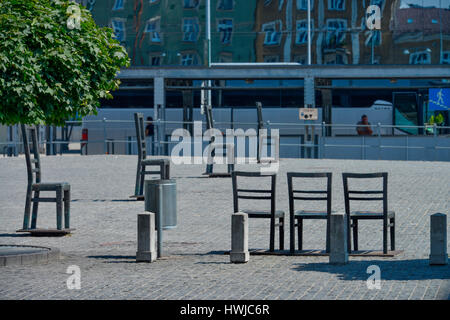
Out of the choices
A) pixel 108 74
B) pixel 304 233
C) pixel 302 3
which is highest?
pixel 302 3

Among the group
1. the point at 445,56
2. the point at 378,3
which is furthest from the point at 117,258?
the point at 378,3

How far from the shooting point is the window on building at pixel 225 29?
130 ft

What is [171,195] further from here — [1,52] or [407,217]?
[407,217]

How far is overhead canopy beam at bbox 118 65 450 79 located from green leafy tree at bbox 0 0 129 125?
25.9 metres

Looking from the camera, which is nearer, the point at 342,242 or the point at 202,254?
the point at 342,242

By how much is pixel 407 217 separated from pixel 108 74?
6.19 metres

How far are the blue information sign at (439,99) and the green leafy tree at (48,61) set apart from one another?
27.1 m

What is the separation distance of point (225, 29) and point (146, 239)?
95.2 ft

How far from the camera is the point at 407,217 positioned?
52.9 feet

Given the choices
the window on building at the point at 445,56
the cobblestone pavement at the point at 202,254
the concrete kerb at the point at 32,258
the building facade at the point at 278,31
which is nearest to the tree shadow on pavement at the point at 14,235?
the cobblestone pavement at the point at 202,254

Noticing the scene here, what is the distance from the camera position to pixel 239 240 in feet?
37.2

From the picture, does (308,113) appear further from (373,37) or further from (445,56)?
(445,56)

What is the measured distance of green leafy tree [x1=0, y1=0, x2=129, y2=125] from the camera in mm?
11078
